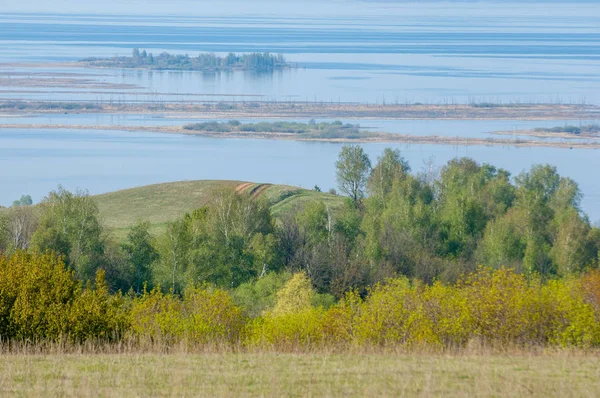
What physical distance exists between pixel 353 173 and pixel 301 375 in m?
47.4

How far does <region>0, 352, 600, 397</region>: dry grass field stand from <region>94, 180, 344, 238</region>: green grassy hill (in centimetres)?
3720

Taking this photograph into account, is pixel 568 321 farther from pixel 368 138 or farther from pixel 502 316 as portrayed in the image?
pixel 368 138

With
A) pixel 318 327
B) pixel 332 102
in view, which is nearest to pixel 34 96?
pixel 332 102

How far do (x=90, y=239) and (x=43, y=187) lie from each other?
37.7 metres

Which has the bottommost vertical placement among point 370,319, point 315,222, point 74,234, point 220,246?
point 220,246

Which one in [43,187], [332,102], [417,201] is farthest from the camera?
[332,102]

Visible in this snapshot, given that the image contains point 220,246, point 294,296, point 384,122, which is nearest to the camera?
point 294,296

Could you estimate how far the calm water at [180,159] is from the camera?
244ft

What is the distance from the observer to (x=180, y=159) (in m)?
84.8

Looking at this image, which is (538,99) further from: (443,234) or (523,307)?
(523,307)

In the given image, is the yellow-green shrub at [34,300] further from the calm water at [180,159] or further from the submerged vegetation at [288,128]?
the submerged vegetation at [288,128]

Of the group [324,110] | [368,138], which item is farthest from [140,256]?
[324,110]

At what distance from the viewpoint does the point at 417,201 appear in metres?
50.2

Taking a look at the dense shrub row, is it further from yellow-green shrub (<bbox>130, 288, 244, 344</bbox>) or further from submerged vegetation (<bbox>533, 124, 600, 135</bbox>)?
submerged vegetation (<bbox>533, 124, 600, 135</bbox>)
